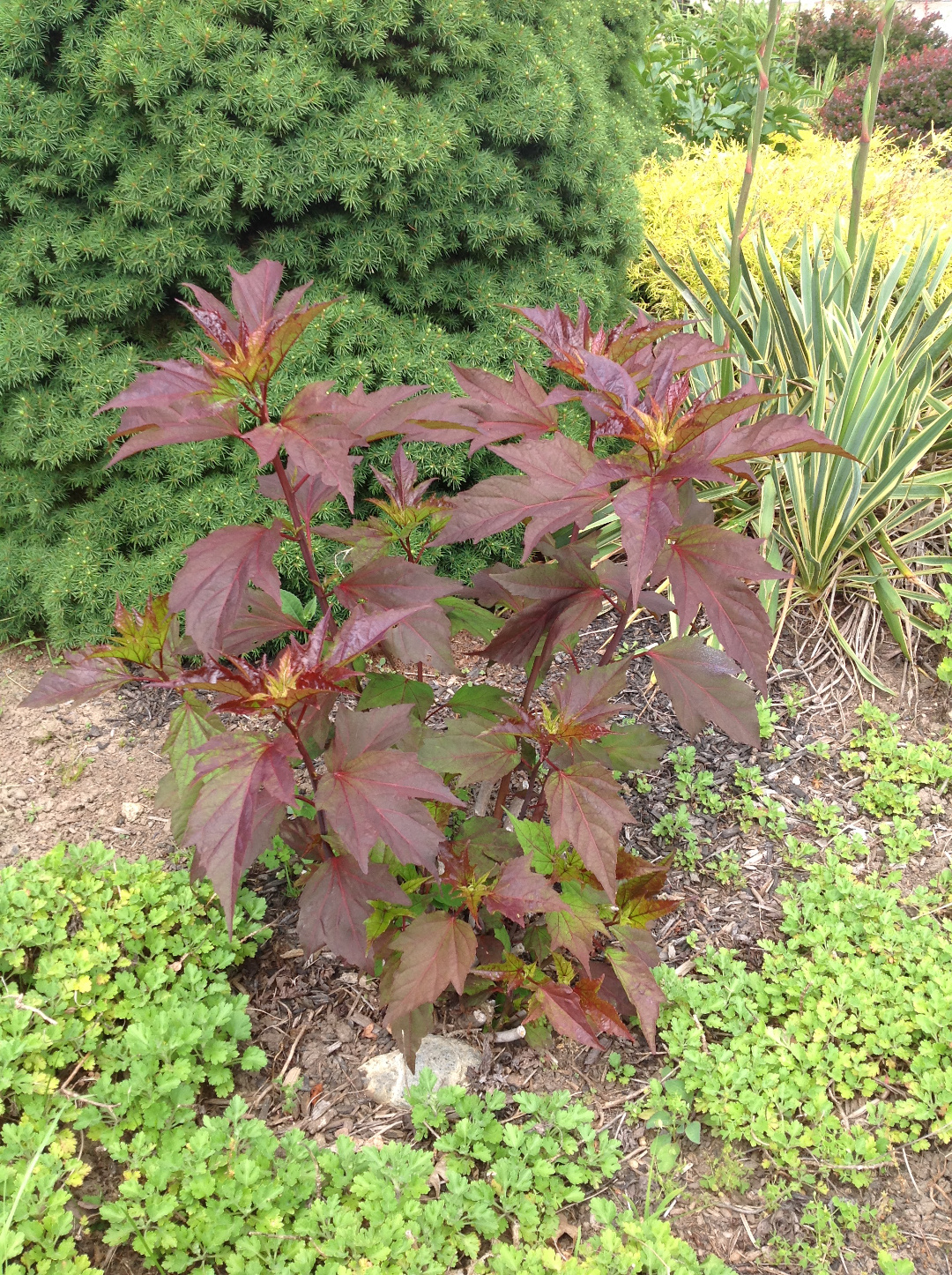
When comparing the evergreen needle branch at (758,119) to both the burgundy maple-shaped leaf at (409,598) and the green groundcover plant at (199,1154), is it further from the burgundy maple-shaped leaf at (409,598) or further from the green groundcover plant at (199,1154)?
the green groundcover plant at (199,1154)

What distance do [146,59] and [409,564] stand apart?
2184 mm

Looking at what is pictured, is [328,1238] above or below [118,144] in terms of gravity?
below

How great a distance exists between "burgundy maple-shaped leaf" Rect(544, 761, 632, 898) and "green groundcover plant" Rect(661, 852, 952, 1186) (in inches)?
27.3

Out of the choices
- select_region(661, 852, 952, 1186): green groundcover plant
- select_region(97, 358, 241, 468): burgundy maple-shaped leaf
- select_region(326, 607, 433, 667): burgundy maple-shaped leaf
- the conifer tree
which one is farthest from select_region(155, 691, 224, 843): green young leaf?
the conifer tree

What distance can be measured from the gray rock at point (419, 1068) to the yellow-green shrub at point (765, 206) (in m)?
3.49

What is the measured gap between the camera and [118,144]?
267cm

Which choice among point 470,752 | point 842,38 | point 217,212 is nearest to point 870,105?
point 217,212

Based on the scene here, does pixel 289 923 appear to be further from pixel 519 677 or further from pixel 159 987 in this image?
pixel 519 677

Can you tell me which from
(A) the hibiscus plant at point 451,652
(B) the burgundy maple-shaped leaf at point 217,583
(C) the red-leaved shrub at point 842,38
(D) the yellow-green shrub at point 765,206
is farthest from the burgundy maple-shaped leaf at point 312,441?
(C) the red-leaved shrub at point 842,38

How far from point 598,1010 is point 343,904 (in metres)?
0.57

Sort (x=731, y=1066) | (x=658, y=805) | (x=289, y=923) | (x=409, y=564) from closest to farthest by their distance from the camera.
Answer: (x=409, y=564)
(x=731, y=1066)
(x=289, y=923)
(x=658, y=805)

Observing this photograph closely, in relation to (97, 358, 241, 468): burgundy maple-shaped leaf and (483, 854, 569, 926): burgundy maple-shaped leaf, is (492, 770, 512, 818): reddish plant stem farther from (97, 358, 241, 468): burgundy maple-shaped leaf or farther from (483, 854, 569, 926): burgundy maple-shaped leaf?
(97, 358, 241, 468): burgundy maple-shaped leaf

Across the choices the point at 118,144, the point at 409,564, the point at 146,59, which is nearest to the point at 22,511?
the point at 118,144

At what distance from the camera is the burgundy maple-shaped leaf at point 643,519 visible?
3.55 feet
